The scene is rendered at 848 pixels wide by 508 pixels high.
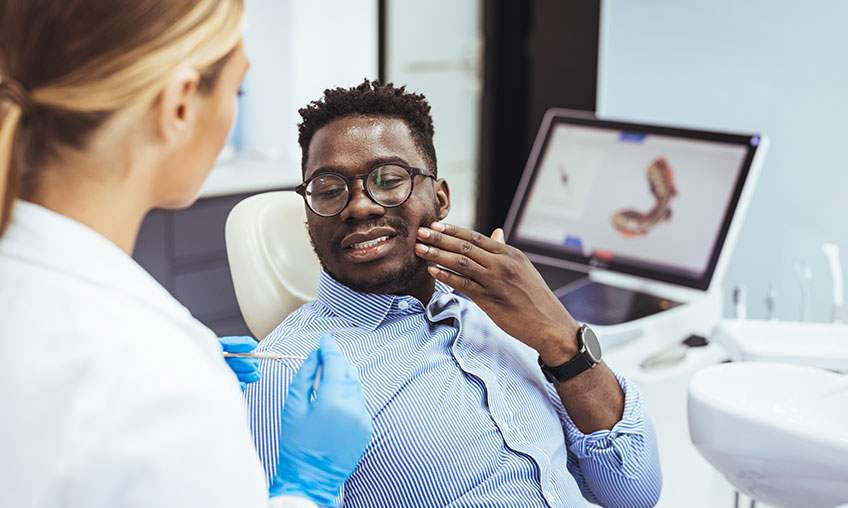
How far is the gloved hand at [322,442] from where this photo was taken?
96 cm

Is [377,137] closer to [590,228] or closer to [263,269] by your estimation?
[263,269]

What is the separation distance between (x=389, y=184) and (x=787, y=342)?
869 millimetres

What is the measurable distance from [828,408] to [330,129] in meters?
0.93

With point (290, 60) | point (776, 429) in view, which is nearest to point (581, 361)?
point (776, 429)

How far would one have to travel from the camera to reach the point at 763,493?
132cm

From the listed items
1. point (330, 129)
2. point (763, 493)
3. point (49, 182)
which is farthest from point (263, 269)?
point (763, 493)

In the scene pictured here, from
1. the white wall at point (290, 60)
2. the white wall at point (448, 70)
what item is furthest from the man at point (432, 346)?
the white wall at point (448, 70)

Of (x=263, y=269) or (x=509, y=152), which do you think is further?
(x=509, y=152)

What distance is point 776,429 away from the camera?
4.00 feet

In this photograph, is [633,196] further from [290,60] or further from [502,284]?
[290,60]

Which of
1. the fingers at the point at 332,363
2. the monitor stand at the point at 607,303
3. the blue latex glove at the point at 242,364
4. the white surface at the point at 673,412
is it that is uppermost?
the fingers at the point at 332,363

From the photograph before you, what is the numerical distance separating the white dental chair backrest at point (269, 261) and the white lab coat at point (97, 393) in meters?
0.77

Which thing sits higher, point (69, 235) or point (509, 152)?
point (69, 235)

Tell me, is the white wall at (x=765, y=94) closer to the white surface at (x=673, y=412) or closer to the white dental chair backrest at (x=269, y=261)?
the white surface at (x=673, y=412)
